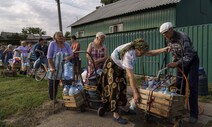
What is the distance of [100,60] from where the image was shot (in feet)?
17.1

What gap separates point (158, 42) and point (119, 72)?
5244 millimetres

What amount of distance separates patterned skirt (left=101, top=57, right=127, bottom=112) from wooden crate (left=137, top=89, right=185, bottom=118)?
23.0 inches

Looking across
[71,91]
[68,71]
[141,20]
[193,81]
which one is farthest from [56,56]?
[141,20]

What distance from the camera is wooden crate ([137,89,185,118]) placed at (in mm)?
3436

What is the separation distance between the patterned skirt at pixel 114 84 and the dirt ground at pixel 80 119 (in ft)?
1.35

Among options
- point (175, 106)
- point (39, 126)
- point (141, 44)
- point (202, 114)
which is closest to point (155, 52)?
point (141, 44)

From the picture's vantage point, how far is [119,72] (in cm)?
411

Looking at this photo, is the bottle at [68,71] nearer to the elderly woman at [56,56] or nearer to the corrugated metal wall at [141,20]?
the elderly woman at [56,56]

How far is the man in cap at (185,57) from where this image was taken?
381cm

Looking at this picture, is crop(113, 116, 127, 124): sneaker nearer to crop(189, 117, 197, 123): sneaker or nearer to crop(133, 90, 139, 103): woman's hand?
crop(133, 90, 139, 103): woman's hand

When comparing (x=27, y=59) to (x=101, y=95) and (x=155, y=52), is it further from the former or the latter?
(x=155, y=52)

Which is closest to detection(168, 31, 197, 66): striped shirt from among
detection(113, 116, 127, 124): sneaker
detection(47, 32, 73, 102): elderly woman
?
detection(113, 116, 127, 124): sneaker

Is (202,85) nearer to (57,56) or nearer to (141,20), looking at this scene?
(57,56)

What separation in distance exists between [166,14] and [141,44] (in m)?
9.08
